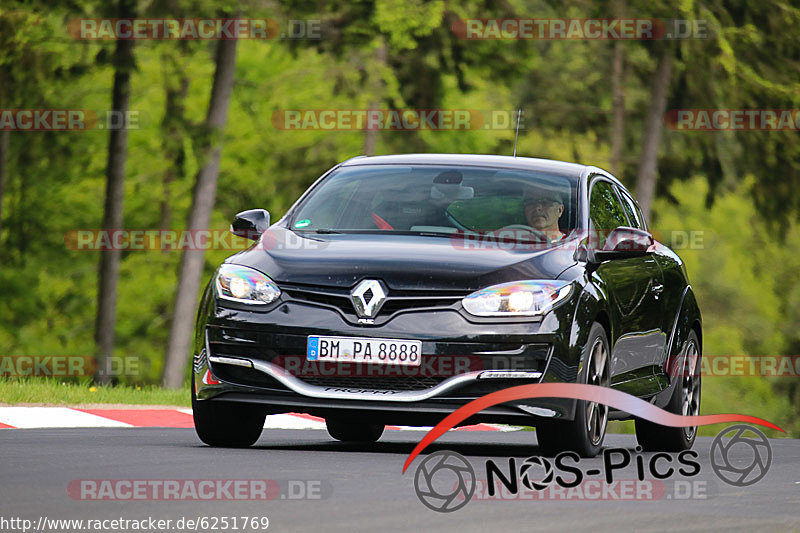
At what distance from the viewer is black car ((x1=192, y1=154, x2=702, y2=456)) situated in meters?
8.53

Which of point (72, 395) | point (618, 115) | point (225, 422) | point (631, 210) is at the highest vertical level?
point (618, 115)

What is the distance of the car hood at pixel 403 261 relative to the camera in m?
8.62

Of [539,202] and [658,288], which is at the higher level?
[539,202]

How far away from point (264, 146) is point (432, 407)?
30053mm

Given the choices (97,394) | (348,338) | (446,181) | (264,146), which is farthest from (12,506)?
(264,146)

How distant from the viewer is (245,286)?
889 cm

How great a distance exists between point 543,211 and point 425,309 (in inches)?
61.9

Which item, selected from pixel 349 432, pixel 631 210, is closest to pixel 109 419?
pixel 349 432

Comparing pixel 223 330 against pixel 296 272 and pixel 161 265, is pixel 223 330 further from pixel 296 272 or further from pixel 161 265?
pixel 161 265

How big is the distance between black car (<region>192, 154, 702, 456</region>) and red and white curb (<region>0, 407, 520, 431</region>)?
2458mm

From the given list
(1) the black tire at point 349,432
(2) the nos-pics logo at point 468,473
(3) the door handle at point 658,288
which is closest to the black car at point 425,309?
(2) the nos-pics logo at point 468,473

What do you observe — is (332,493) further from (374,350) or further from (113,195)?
(113,195)

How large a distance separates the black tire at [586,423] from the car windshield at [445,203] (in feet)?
2.33

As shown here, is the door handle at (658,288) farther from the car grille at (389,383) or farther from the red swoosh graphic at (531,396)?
the car grille at (389,383)
